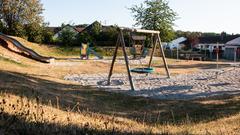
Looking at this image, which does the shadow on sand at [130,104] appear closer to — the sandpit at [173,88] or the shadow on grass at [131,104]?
the shadow on grass at [131,104]

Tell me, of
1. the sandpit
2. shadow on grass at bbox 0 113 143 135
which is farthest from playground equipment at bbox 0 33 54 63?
shadow on grass at bbox 0 113 143 135

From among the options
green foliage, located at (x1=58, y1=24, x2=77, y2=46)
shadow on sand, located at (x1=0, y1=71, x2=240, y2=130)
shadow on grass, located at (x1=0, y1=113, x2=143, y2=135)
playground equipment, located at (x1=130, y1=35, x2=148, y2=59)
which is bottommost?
shadow on sand, located at (x1=0, y1=71, x2=240, y2=130)

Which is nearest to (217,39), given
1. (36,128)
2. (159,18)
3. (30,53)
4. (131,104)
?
(159,18)

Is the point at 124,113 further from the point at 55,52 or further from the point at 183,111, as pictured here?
the point at 55,52

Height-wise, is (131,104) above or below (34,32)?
below

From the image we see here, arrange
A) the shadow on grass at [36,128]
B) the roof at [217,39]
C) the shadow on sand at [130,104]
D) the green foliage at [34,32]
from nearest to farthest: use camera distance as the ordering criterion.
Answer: the shadow on grass at [36,128] → the shadow on sand at [130,104] → the green foliage at [34,32] → the roof at [217,39]

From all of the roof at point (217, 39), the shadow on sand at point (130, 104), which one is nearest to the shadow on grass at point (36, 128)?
the shadow on sand at point (130, 104)

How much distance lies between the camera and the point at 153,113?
434 inches

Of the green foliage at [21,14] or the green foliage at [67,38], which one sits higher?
the green foliage at [21,14]

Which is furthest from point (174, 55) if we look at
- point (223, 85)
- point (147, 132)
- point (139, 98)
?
point (147, 132)

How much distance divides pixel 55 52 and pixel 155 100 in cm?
2863

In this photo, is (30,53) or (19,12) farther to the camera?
(19,12)

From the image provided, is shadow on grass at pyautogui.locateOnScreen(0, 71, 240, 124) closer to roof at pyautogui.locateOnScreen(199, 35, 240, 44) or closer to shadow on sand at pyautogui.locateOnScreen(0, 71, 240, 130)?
shadow on sand at pyautogui.locateOnScreen(0, 71, 240, 130)

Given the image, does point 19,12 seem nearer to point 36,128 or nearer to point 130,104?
point 130,104
